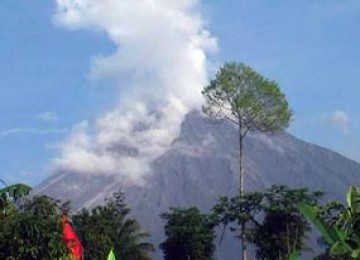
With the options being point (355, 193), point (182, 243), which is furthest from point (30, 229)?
point (182, 243)

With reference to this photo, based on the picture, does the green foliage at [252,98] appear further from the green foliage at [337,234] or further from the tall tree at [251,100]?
the green foliage at [337,234]

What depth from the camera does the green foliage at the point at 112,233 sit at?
3944 centimetres

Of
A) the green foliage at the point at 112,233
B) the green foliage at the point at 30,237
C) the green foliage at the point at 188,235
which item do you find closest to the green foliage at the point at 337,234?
the green foliage at the point at 30,237

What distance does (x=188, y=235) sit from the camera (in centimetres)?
4034

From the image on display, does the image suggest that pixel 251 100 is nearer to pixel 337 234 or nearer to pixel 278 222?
pixel 278 222

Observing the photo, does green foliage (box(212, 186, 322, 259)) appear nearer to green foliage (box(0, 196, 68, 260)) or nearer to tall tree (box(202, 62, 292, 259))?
tall tree (box(202, 62, 292, 259))

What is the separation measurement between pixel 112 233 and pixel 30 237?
25917 millimetres

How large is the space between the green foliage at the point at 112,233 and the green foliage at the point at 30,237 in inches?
829

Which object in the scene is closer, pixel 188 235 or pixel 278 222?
pixel 278 222

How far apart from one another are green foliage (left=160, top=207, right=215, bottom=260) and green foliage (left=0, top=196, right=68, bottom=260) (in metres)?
22.6

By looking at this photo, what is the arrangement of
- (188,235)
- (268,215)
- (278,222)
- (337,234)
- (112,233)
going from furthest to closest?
(112,233) → (188,235) → (268,215) → (278,222) → (337,234)

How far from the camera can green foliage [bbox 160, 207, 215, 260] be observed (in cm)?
3978

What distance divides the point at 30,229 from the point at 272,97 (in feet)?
71.5

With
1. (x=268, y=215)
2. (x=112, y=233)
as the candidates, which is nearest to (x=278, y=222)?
(x=268, y=215)
